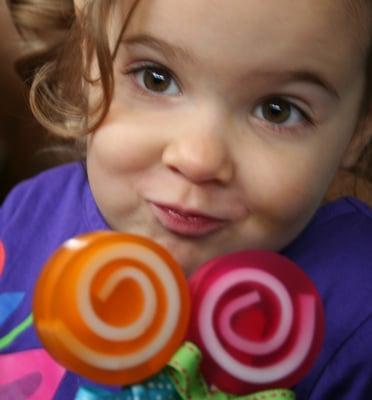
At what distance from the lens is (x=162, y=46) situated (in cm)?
69

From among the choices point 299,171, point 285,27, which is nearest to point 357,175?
point 299,171

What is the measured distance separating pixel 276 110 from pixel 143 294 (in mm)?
294

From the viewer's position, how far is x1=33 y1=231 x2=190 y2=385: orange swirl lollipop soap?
50cm

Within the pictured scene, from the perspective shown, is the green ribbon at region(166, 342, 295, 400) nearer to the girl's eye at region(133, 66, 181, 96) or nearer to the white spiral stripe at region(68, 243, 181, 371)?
the white spiral stripe at region(68, 243, 181, 371)

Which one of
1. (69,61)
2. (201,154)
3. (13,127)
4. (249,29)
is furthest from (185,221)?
(13,127)

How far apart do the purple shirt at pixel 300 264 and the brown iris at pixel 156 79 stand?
10.7 inches

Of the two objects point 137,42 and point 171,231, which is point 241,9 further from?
point 171,231

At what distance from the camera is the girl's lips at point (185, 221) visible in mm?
714

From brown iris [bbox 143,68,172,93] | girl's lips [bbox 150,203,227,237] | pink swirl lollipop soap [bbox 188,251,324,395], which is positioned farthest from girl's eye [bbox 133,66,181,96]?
pink swirl lollipop soap [bbox 188,251,324,395]

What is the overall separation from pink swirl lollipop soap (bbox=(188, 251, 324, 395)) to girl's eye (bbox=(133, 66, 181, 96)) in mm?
237

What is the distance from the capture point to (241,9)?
0.64 meters

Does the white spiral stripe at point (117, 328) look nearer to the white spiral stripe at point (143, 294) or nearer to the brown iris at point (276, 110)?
the white spiral stripe at point (143, 294)

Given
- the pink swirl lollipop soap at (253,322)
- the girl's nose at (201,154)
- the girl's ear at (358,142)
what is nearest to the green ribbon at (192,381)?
the pink swirl lollipop soap at (253,322)

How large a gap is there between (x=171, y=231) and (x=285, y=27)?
0.80 feet
